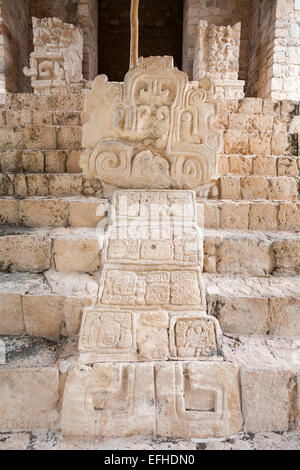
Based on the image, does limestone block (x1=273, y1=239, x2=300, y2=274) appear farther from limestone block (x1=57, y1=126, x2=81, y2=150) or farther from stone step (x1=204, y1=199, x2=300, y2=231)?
limestone block (x1=57, y1=126, x2=81, y2=150)

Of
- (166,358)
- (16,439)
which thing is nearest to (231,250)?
(166,358)

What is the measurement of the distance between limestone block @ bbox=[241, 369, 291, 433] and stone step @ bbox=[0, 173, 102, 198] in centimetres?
192

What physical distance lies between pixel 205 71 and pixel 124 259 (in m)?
5.82

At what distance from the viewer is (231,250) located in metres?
2.30

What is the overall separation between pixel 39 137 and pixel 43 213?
1.17m

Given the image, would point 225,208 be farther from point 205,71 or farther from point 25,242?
point 205,71

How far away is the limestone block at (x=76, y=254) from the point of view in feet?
7.45

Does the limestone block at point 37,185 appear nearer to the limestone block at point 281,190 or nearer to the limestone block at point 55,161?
the limestone block at point 55,161

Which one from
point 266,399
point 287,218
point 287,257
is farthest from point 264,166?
point 266,399

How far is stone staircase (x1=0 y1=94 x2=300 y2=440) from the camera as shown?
5.32 ft

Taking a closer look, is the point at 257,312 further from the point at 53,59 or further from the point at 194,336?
the point at 53,59

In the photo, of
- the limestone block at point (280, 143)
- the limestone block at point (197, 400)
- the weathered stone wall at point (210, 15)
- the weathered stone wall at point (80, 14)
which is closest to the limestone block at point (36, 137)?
the limestone block at point (280, 143)

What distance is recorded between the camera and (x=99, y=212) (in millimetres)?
2621
